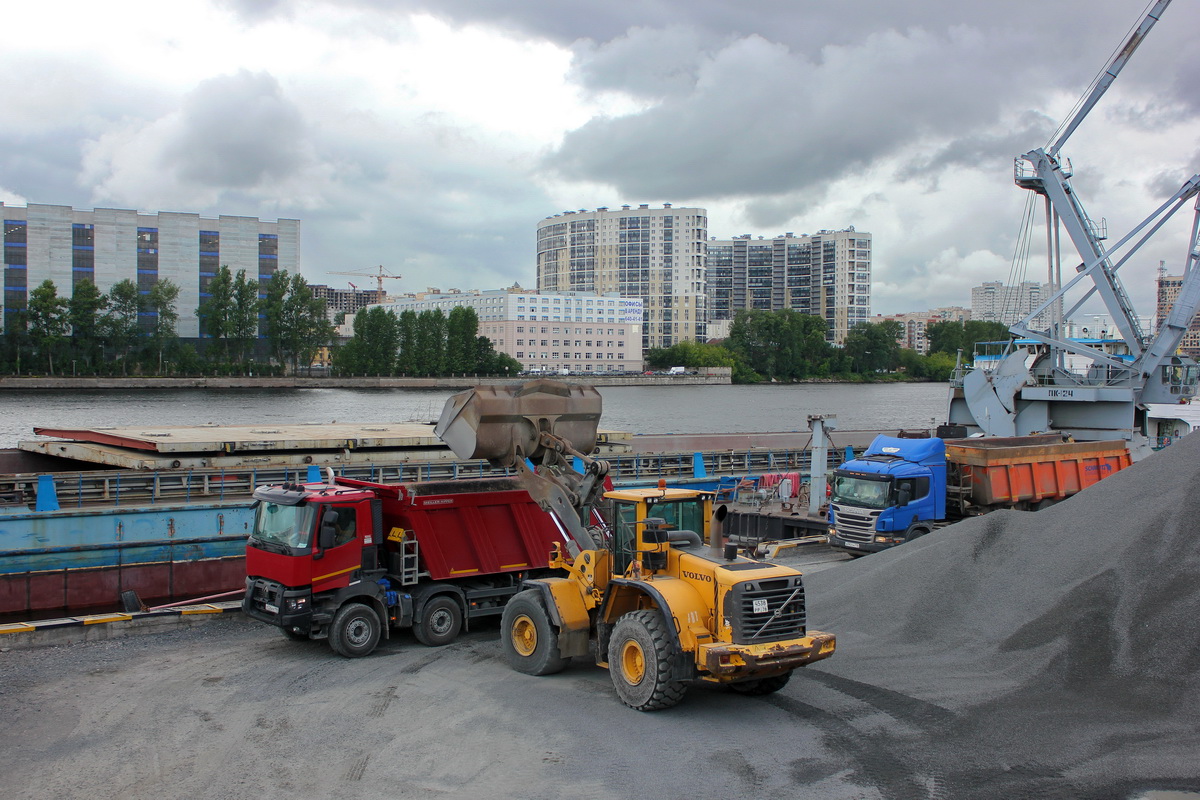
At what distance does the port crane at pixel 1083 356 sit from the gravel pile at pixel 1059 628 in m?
21.9

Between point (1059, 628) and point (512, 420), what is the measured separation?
7.10 m

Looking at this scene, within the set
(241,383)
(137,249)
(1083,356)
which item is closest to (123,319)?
(137,249)

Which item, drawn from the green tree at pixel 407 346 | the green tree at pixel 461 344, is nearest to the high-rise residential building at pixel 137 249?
the green tree at pixel 407 346

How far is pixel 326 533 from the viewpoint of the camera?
36.4 feet

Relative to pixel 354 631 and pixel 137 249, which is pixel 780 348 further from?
pixel 354 631

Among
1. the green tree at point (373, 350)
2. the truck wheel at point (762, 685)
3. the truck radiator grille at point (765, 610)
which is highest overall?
the green tree at point (373, 350)

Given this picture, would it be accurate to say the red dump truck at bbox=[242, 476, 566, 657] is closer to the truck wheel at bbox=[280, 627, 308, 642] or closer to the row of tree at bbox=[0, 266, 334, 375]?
the truck wheel at bbox=[280, 627, 308, 642]

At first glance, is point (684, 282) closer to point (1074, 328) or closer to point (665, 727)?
point (1074, 328)

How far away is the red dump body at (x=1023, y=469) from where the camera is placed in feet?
65.7

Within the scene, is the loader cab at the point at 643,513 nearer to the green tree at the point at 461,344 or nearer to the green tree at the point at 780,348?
the green tree at the point at 461,344

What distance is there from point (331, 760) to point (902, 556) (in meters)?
9.29

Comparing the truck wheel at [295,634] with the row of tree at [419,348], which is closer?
the truck wheel at [295,634]

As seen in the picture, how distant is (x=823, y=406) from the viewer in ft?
328

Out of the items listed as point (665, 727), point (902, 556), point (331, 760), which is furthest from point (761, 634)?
point (902, 556)
